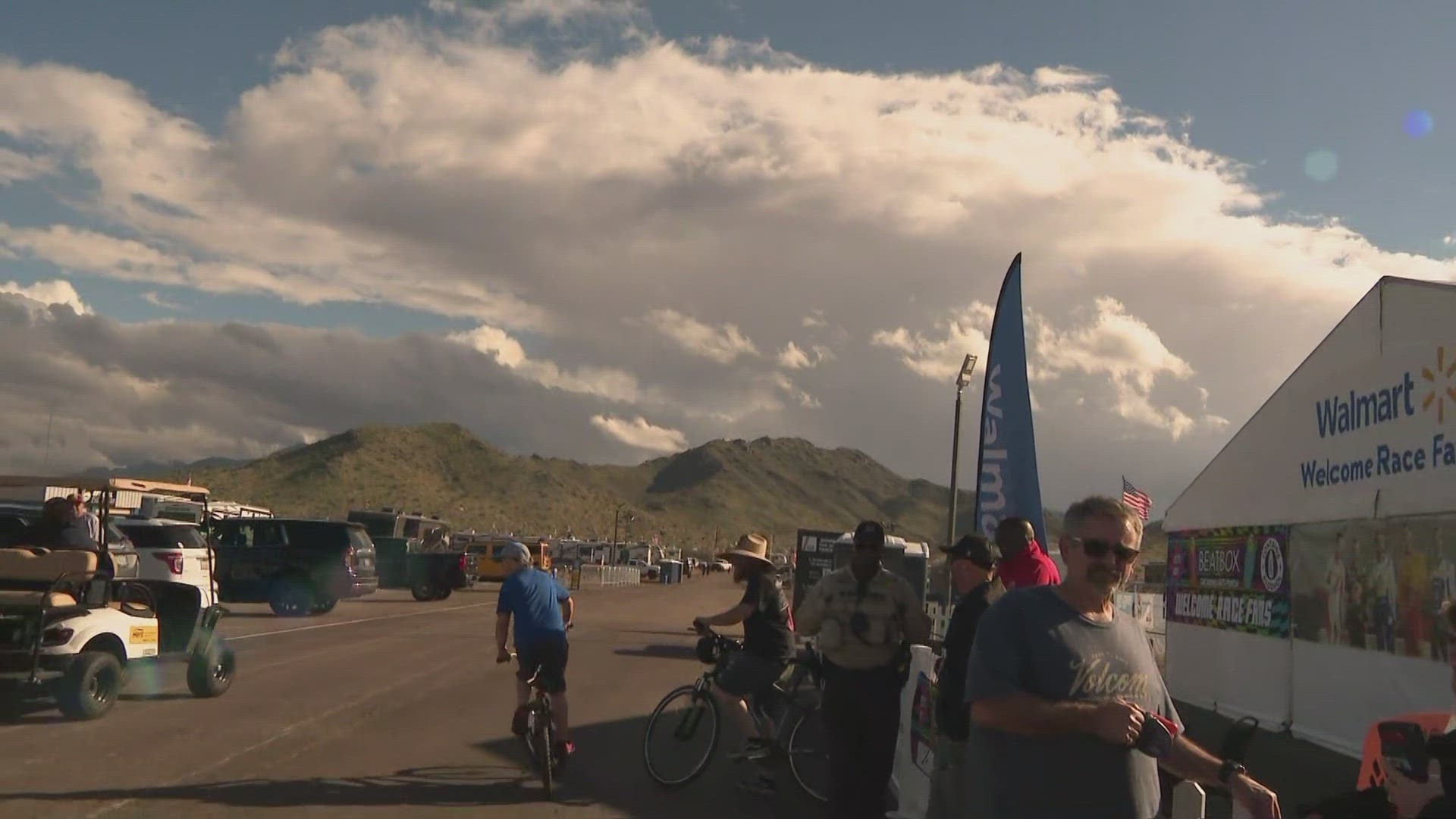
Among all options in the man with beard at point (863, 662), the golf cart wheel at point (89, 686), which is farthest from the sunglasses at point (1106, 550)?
the golf cart wheel at point (89, 686)

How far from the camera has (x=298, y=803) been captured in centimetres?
815

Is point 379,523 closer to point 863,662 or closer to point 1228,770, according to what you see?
point 863,662

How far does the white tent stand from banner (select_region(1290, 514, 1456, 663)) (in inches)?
0.8

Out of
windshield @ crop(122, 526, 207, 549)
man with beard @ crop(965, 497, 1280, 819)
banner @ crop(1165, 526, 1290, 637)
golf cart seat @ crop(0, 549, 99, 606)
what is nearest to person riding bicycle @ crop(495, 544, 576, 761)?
golf cart seat @ crop(0, 549, 99, 606)

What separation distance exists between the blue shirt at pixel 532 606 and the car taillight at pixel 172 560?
14357mm

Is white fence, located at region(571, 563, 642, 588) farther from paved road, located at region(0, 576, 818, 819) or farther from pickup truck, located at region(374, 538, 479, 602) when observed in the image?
paved road, located at region(0, 576, 818, 819)

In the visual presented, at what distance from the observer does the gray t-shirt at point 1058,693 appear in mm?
3541

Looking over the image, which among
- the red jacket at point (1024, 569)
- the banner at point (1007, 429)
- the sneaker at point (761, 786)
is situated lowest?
the sneaker at point (761, 786)

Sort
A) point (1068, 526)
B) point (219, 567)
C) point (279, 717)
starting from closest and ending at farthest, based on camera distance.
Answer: point (1068, 526)
point (279, 717)
point (219, 567)

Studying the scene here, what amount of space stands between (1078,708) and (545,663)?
610 centimetres

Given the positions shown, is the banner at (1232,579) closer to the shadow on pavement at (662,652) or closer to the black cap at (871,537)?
the shadow on pavement at (662,652)

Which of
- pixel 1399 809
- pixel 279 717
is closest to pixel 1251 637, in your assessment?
pixel 279 717

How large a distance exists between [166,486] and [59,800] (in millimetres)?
5900

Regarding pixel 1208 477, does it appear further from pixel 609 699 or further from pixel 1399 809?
pixel 1399 809
